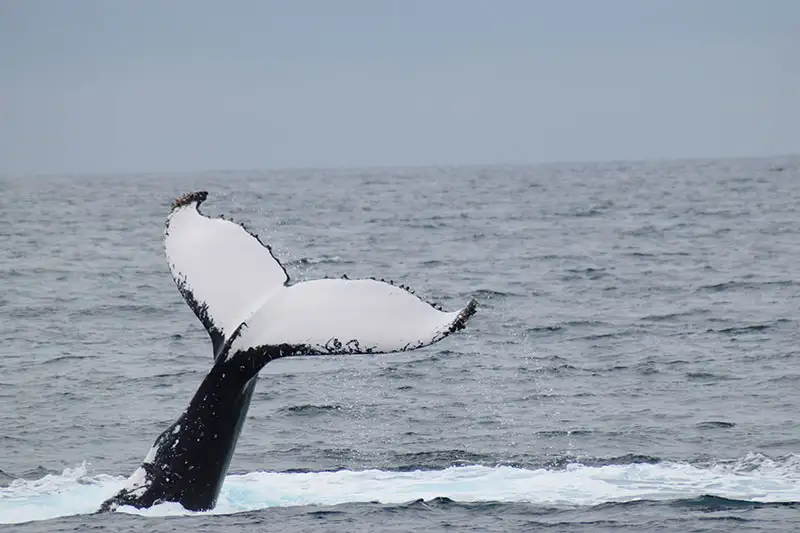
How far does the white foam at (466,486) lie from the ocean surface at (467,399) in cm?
3

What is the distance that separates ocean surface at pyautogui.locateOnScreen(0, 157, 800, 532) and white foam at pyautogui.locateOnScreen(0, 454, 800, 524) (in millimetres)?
31

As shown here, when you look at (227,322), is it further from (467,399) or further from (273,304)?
(467,399)

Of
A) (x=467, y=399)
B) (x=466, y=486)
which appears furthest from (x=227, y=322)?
(x=467, y=399)

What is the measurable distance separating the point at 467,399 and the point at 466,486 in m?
3.85

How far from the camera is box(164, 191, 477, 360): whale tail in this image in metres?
7.26

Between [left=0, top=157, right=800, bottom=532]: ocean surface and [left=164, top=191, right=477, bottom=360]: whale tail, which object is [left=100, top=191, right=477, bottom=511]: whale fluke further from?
[left=0, top=157, right=800, bottom=532]: ocean surface

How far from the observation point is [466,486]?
10.6m

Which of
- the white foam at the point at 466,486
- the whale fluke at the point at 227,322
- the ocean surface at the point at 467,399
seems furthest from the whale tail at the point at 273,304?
the white foam at the point at 466,486

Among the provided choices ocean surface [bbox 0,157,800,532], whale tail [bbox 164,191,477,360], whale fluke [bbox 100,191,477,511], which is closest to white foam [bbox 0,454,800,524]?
ocean surface [bbox 0,157,800,532]

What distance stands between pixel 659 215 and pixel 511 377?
27.8 meters

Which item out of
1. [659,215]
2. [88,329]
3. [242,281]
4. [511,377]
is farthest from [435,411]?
[659,215]

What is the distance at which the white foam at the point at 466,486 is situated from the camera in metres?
10.0

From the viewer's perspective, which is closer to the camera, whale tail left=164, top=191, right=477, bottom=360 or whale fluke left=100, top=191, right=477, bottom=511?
whale tail left=164, top=191, right=477, bottom=360

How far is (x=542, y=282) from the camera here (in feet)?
81.6
